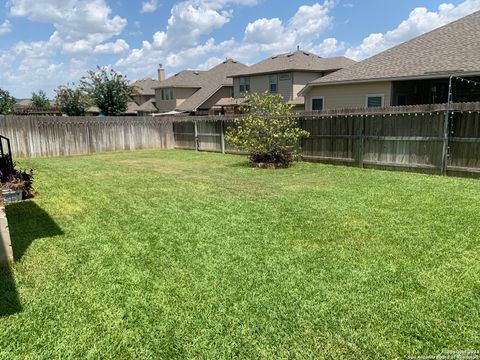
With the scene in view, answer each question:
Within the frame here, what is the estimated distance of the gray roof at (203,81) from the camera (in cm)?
3551

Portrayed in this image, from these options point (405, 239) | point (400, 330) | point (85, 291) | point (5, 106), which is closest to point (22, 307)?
point (85, 291)

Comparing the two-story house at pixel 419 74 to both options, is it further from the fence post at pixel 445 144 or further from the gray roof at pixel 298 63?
the gray roof at pixel 298 63

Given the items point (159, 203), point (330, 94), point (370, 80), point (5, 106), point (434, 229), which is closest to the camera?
point (434, 229)

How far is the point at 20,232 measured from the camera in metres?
5.13

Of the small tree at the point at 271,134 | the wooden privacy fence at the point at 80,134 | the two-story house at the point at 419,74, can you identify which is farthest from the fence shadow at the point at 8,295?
the two-story house at the point at 419,74

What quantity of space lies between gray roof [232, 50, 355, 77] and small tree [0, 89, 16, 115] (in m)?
29.1

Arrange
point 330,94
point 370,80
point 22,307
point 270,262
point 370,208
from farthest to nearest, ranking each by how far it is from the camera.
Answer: point 330,94 → point 370,80 → point 370,208 → point 270,262 → point 22,307

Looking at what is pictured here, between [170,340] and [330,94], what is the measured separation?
19294 mm

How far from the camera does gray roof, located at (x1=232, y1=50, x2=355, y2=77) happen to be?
29.1 metres

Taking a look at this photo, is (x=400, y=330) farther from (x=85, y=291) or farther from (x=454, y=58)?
(x=454, y=58)

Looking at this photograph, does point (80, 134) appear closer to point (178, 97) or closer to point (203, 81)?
point (178, 97)

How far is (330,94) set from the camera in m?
20.3

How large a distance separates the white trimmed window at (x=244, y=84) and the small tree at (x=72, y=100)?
16.3 m

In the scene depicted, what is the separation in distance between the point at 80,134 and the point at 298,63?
18428mm
